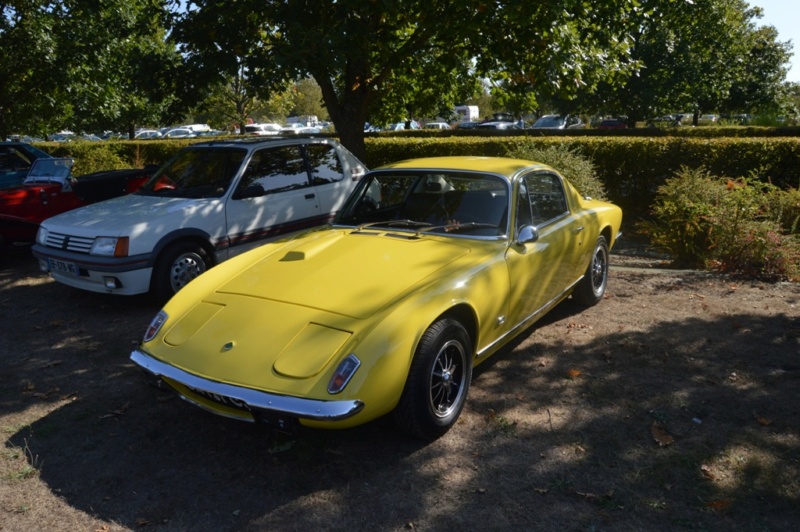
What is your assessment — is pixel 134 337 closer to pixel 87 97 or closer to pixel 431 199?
pixel 431 199

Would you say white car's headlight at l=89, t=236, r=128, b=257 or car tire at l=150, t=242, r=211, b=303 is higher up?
white car's headlight at l=89, t=236, r=128, b=257

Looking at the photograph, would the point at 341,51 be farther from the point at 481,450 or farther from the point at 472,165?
the point at 481,450

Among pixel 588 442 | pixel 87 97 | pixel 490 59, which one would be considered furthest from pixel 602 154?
pixel 87 97

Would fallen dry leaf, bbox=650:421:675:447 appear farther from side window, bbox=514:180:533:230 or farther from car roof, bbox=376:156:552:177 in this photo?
car roof, bbox=376:156:552:177

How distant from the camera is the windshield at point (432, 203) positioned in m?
5.02

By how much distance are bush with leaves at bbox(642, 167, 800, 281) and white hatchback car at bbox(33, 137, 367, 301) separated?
436 cm

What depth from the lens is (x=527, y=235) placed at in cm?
482

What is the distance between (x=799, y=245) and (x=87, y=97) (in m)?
16.1

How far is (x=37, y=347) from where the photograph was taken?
5.93 metres

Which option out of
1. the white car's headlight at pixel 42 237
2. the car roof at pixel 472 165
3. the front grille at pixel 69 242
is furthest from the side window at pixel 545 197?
the white car's headlight at pixel 42 237

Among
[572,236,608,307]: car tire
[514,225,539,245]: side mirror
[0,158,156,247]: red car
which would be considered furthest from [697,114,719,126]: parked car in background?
[514,225,539,245]: side mirror

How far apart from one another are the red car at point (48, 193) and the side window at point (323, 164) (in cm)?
333

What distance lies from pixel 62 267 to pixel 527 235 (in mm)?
4868

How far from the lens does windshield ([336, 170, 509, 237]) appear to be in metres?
5.02
